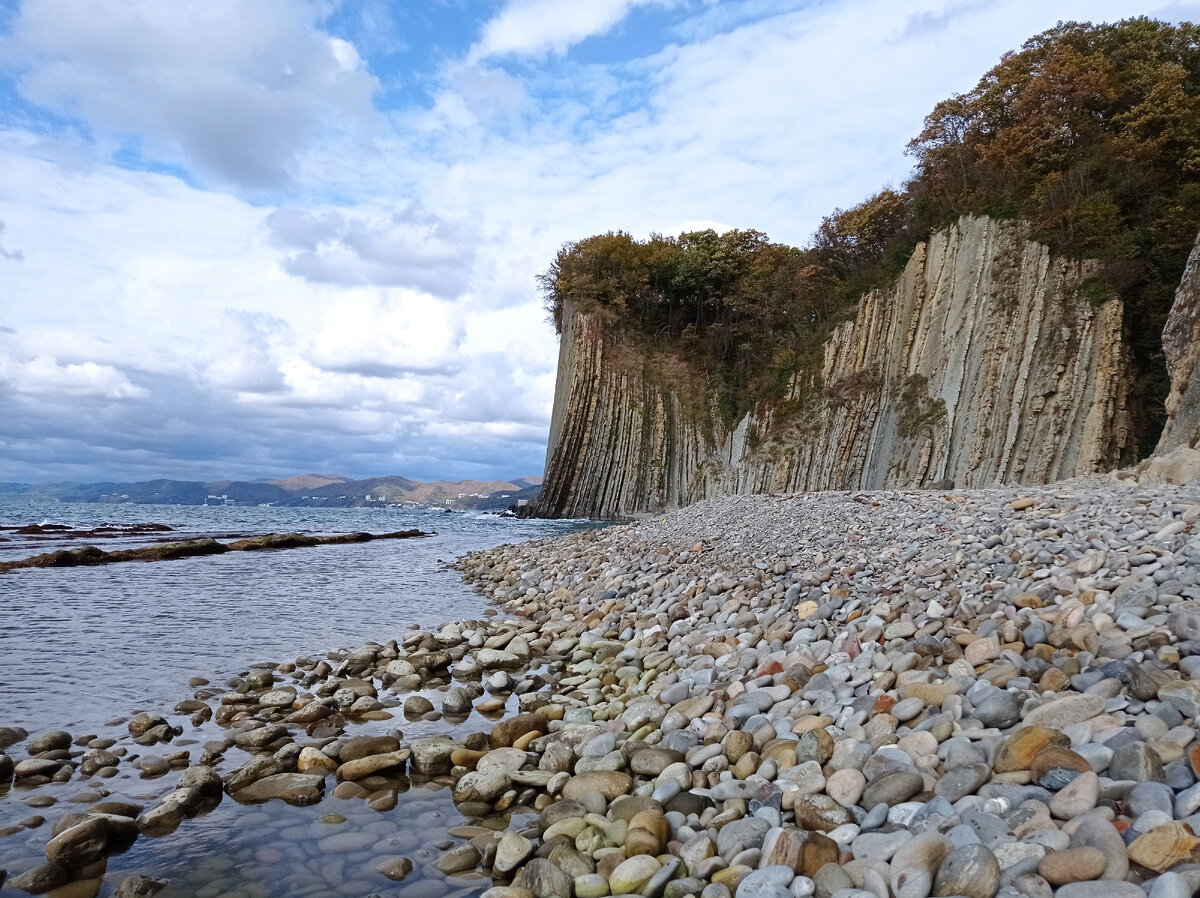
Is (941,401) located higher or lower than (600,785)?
higher

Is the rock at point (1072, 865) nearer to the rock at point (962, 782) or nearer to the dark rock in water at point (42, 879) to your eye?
the rock at point (962, 782)

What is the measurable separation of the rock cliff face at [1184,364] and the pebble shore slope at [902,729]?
6.60 meters

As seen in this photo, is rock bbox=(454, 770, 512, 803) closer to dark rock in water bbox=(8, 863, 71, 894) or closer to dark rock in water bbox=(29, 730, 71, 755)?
dark rock in water bbox=(8, 863, 71, 894)

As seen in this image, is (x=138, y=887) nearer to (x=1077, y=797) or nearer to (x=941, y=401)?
(x=1077, y=797)

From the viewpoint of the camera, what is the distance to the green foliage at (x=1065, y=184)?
22516mm

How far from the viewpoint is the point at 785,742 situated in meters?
4.71

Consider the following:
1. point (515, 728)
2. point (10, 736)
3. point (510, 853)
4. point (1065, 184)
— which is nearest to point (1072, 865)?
A: point (510, 853)

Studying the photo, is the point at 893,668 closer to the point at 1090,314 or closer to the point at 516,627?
the point at 516,627

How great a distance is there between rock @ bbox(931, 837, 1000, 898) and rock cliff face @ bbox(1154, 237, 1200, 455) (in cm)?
1385

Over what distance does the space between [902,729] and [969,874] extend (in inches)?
62.4

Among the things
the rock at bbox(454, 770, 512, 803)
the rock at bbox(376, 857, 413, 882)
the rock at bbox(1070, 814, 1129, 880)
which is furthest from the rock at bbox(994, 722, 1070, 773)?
the rock at bbox(376, 857, 413, 882)

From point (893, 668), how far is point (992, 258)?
83.9 feet

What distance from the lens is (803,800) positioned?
13.2ft

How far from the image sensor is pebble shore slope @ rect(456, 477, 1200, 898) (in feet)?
10.5
